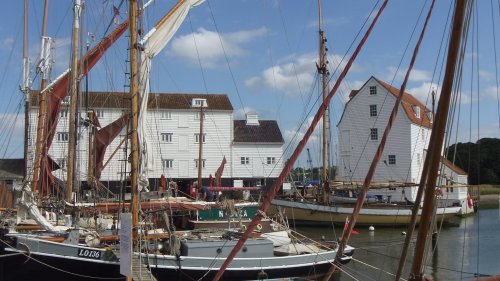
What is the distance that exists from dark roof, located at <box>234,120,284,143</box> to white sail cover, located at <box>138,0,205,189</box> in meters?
39.4

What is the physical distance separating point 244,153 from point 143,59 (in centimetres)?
4394

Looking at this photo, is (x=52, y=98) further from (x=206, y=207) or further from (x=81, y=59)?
(x=206, y=207)

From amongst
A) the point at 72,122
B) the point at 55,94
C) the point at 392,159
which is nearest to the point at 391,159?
the point at 392,159

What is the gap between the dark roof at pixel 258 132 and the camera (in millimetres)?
63375

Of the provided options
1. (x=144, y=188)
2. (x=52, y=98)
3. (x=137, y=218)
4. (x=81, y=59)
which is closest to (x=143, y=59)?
(x=144, y=188)

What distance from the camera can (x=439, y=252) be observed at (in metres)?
30.6

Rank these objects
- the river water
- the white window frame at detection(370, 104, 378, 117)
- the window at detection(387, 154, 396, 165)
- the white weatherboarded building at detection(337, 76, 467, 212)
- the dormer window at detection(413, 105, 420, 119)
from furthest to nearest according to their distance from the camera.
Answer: the dormer window at detection(413, 105, 420, 119) < the white window frame at detection(370, 104, 378, 117) < the window at detection(387, 154, 396, 165) < the white weatherboarded building at detection(337, 76, 467, 212) < the river water

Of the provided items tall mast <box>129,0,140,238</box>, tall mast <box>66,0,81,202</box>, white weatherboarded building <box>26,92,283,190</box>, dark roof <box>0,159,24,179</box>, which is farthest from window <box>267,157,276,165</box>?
tall mast <box>129,0,140,238</box>

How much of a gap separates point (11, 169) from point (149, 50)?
125 feet

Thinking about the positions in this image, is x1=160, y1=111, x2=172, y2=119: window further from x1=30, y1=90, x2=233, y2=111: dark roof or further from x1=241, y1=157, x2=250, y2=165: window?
x1=241, y1=157, x2=250, y2=165: window

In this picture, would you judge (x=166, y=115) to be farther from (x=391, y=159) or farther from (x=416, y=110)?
(x=416, y=110)

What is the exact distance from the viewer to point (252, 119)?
66.2m

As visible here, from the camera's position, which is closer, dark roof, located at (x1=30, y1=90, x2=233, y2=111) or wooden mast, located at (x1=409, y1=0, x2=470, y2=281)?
wooden mast, located at (x1=409, y1=0, x2=470, y2=281)

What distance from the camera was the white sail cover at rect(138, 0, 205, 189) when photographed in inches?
716
